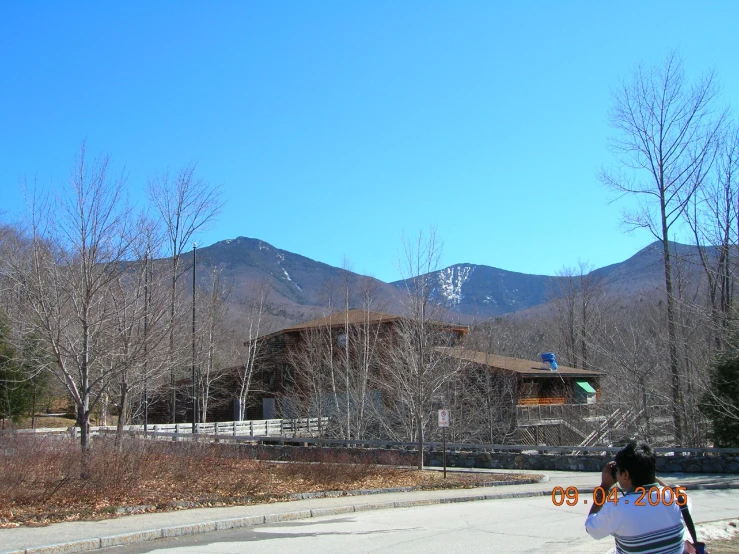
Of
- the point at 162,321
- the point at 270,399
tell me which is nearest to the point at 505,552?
the point at 162,321

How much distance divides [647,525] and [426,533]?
25.8 ft

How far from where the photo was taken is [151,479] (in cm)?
1698

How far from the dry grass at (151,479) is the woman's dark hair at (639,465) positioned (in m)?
10.7

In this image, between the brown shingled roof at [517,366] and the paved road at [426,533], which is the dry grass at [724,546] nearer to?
the paved road at [426,533]

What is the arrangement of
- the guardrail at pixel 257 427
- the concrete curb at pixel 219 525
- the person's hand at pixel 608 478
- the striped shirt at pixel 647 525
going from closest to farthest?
the striped shirt at pixel 647 525 → the person's hand at pixel 608 478 → the concrete curb at pixel 219 525 → the guardrail at pixel 257 427

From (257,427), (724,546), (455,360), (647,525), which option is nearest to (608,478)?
(647,525)

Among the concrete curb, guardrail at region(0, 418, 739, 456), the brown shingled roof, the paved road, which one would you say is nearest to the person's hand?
the paved road

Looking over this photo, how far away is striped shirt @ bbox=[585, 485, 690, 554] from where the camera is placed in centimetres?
431

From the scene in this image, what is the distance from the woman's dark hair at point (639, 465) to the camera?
4.43m

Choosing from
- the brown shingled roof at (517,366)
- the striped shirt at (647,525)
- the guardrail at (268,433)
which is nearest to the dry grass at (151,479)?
the guardrail at (268,433)

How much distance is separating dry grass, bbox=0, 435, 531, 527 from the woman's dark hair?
10653mm

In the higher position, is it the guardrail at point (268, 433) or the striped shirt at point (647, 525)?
the striped shirt at point (647, 525)

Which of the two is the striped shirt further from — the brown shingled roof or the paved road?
the brown shingled roof

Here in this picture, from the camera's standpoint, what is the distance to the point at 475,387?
36031mm
